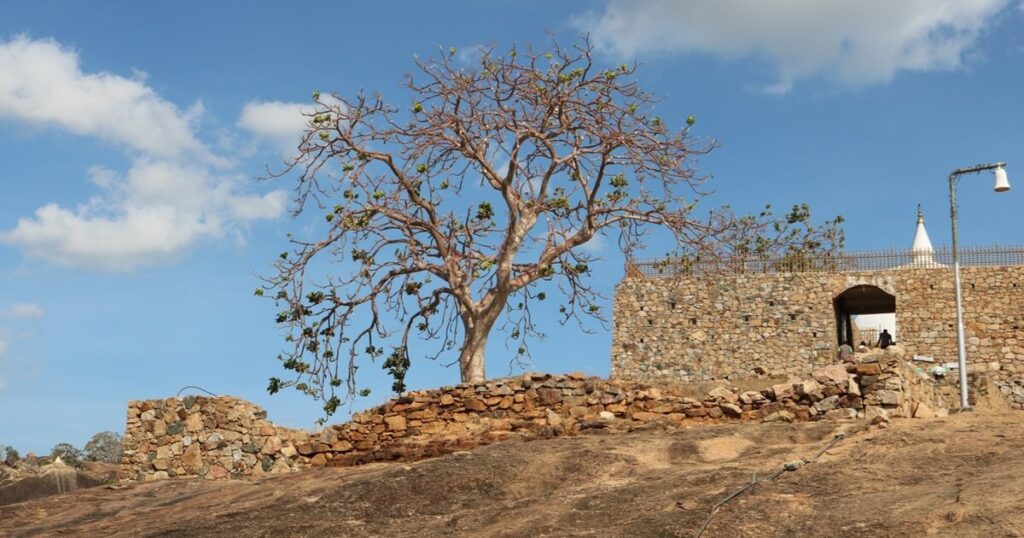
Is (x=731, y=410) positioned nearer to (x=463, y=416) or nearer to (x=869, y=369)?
(x=869, y=369)

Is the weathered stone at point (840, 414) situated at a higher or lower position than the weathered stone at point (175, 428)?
lower

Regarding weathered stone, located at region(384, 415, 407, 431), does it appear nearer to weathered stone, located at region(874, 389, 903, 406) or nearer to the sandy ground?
the sandy ground

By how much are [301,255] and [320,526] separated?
9.43 meters

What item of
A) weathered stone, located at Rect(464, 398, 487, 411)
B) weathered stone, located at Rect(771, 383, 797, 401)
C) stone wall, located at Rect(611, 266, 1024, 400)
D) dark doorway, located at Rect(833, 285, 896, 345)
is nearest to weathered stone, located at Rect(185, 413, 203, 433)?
weathered stone, located at Rect(464, 398, 487, 411)

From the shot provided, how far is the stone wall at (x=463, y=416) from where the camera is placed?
1378 cm

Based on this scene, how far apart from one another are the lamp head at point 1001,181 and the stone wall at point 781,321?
866 centimetres

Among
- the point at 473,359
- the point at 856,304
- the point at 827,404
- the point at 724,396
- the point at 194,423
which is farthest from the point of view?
the point at 856,304

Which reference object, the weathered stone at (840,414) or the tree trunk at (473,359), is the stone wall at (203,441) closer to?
the tree trunk at (473,359)

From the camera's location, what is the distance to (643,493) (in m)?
9.92

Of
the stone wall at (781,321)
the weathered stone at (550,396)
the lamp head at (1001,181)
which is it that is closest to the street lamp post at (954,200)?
the lamp head at (1001,181)

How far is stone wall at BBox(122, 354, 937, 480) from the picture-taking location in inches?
543

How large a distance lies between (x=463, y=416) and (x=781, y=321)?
1751cm

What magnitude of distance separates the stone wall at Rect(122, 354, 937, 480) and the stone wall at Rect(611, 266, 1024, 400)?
15610 mm

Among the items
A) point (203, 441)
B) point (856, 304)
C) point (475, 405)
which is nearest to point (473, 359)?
point (475, 405)
